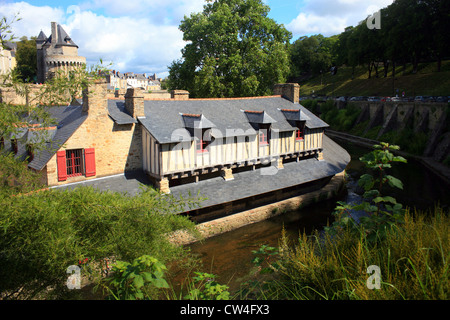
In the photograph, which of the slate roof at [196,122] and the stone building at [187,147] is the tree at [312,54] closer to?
the stone building at [187,147]

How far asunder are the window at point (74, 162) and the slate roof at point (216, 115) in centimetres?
259

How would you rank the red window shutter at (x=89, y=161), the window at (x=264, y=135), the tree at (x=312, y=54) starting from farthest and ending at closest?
the tree at (x=312, y=54) < the window at (x=264, y=135) < the red window shutter at (x=89, y=161)

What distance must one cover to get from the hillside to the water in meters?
16.5

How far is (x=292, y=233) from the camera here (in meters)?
13.5

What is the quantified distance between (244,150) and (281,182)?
89.6 inches

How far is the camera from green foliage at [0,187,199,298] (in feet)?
19.6

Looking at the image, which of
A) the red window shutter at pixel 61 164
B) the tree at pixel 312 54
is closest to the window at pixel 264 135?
Result: the red window shutter at pixel 61 164

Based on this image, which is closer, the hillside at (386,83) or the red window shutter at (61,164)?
the red window shutter at (61,164)

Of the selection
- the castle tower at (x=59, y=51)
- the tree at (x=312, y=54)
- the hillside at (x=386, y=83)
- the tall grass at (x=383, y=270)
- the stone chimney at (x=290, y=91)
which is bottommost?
the tall grass at (x=383, y=270)

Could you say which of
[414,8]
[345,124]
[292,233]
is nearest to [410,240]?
[292,233]

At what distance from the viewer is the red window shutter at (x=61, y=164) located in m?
11.3

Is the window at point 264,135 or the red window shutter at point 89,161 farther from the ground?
the window at point 264,135

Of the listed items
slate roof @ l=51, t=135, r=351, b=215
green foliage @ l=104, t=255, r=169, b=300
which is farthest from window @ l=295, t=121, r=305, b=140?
green foliage @ l=104, t=255, r=169, b=300

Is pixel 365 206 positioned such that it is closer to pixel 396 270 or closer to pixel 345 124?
pixel 396 270
